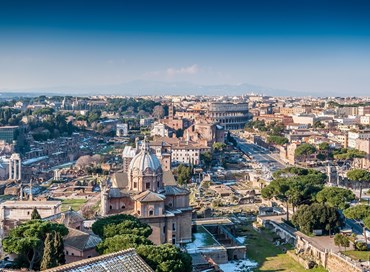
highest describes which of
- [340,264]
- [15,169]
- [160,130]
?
[160,130]

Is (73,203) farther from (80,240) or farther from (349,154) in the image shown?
(349,154)

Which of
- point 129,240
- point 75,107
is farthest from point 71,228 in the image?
point 75,107

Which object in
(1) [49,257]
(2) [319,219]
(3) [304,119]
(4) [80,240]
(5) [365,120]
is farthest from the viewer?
(3) [304,119]

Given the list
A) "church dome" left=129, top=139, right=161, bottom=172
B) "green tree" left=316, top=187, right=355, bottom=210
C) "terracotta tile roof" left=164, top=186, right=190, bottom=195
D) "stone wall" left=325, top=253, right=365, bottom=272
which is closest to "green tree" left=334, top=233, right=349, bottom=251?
"stone wall" left=325, top=253, right=365, bottom=272

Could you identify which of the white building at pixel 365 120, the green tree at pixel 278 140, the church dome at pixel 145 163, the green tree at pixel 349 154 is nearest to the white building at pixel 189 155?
the green tree at pixel 349 154

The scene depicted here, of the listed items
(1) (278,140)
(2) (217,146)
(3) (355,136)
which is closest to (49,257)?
(2) (217,146)

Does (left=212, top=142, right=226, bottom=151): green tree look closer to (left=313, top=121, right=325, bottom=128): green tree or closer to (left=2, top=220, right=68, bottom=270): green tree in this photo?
(left=313, top=121, right=325, bottom=128): green tree

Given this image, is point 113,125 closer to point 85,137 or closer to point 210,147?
point 85,137
